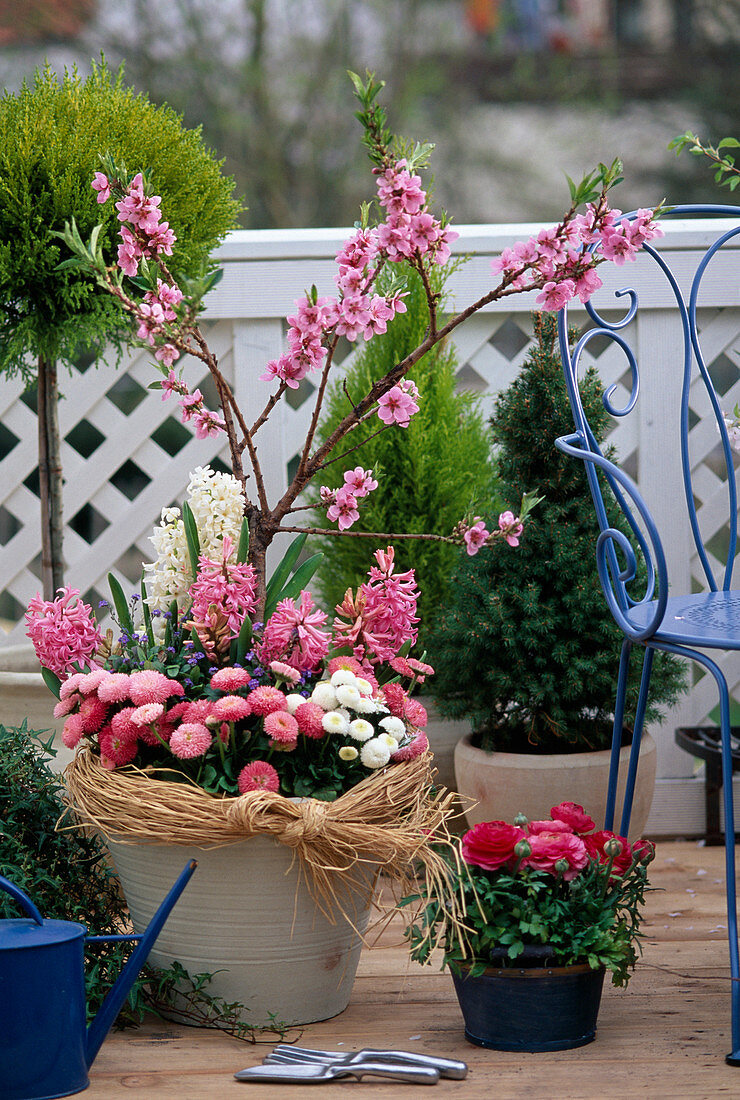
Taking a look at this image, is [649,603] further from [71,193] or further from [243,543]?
[71,193]

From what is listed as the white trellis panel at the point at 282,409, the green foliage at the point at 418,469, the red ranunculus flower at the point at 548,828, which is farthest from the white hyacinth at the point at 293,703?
the white trellis panel at the point at 282,409

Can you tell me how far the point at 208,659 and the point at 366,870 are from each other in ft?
1.10

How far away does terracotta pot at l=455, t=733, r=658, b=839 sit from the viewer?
1.85 metres

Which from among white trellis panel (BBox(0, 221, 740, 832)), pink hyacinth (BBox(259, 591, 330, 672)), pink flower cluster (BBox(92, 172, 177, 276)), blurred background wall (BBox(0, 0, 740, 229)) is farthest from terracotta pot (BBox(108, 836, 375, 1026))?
blurred background wall (BBox(0, 0, 740, 229))

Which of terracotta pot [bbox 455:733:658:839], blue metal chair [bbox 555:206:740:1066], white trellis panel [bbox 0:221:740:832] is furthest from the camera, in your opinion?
white trellis panel [bbox 0:221:740:832]

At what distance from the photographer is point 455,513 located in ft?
7.11

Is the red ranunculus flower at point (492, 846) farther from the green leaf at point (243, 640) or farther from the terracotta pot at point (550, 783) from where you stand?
the terracotta pot at point (550, 783)

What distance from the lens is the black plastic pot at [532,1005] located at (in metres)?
1.29

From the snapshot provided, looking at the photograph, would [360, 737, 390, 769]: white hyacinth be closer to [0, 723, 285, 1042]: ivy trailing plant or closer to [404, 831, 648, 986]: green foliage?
[404, 831, 648, 986]: green foliage

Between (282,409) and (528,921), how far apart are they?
4.24 ft

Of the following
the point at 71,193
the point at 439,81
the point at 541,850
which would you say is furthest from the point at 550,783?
the point at 439,81

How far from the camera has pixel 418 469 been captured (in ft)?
6.94

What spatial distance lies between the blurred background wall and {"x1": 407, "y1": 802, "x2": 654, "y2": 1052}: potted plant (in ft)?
24.0

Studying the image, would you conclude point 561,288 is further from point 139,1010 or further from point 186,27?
point 186,27
